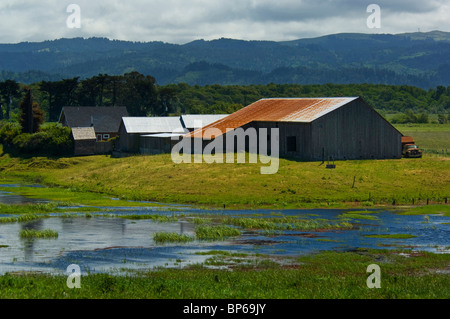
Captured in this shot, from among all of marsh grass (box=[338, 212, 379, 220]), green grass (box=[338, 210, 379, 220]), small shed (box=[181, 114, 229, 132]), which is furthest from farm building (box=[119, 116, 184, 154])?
marsh grass (box=[338, 212, 379, 220])

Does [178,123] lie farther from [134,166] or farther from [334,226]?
[334,226]

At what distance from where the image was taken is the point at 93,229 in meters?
43.3

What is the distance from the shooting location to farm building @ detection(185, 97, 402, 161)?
72500mm

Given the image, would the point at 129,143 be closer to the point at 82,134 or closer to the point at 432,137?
the point at 82,134

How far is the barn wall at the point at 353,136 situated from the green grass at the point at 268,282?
1522 inches

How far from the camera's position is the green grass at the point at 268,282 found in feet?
83.0

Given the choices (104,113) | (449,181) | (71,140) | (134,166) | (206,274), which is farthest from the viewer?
(104,113)

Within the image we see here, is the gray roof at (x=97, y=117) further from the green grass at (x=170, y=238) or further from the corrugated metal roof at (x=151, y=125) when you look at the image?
the green grass at (x=170, y=238)

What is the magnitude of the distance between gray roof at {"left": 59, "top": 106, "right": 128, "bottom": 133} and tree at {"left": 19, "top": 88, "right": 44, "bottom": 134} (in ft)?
27.2

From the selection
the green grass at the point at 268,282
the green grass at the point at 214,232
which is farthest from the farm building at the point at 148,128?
the green grass at the point at 268,282

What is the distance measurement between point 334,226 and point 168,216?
38.2ft

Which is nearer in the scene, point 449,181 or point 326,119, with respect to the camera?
point 449,181
